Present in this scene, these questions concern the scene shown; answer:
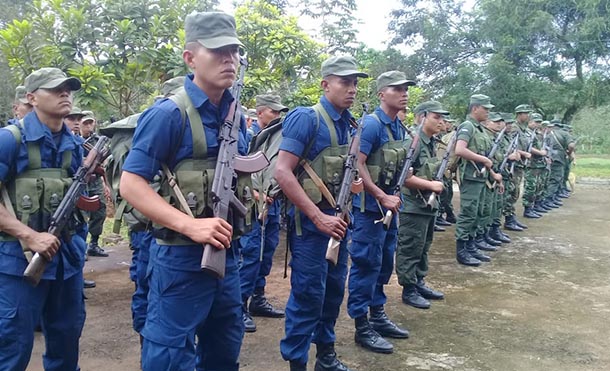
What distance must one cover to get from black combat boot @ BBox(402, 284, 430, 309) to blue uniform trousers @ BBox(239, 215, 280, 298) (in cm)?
140

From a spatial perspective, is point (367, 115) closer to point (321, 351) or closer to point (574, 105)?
point (321, 351)

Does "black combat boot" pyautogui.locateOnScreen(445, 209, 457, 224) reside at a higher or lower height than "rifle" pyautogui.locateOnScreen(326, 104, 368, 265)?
lower

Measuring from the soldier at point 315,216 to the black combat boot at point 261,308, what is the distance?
1.30 metres

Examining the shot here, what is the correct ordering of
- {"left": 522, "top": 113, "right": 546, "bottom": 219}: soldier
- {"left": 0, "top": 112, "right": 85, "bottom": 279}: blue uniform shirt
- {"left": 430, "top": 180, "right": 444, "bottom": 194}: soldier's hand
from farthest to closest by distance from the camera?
{"left": 522, "top": 113, "right": 546, "bottom": 219}: soldier
{"left": 430, "top": 180, "right": 444, "bottom": 194}: soldier's hand
{"left": 0, "top": 112, "right": 85, "bottom": 279}: blue uniform shirt

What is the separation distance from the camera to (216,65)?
2293mm

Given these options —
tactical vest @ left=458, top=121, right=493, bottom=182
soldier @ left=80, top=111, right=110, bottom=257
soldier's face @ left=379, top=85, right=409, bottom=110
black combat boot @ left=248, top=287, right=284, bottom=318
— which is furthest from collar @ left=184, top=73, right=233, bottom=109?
tactical vest @ left=458, top=121, right=493, bottom=182

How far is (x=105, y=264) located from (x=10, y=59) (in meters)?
2.92

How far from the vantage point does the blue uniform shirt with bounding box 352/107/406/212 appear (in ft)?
13.4

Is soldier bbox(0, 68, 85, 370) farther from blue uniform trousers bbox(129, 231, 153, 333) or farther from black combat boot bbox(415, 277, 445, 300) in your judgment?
black combat boot bbox(415, 277, 445, 300)

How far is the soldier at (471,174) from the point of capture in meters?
6.80

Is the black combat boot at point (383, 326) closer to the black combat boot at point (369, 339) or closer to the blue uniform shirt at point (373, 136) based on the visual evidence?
the black combat boot at point (369, 339)

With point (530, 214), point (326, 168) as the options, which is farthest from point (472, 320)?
point (530, 214)

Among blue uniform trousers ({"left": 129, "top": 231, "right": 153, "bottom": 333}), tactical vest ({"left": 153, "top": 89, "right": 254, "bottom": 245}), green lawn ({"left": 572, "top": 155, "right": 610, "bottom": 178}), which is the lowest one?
green lawn ({"left": 572, "top": 155, "right": 610, "bottom": 178})

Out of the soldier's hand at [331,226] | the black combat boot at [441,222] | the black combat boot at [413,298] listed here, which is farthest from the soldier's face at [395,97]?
the black combat boot at [441,222]
